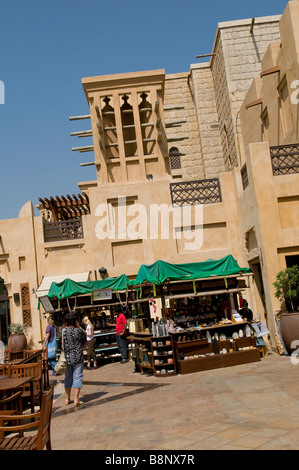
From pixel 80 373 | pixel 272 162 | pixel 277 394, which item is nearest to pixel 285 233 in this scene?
pixel 272 162

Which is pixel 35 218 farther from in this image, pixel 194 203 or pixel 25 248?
pixel 194 203

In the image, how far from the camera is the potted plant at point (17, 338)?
18.6 metres

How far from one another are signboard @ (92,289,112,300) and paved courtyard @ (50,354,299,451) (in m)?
4.41

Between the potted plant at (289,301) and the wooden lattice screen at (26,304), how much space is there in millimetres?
10697

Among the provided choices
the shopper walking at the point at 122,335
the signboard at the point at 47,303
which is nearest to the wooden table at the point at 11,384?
the shopper walking at the point at 122,335

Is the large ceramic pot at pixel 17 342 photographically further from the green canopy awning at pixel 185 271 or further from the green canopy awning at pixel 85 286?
the green canopy awning at pixel 185 271

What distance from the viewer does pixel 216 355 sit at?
1255 centimetres

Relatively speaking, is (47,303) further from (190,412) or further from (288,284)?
(190,412)

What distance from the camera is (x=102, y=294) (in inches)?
645

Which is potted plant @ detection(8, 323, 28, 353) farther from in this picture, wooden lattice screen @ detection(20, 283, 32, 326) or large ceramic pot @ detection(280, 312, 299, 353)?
large ceramic pot @ detection(280, 312, 299, 353)

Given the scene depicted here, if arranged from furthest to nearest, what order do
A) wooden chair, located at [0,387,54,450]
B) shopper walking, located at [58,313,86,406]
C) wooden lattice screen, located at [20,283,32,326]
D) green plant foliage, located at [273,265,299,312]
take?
1. wooden lattice screen, located at [20,283,32,326]
2. green plant foliage, located at [273,265,299,312]
3. shopper walking, located at [58,313,86,406]
4. wooden chair, located at [0,387,54,450]

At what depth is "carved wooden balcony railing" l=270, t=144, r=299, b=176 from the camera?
14.8 metres

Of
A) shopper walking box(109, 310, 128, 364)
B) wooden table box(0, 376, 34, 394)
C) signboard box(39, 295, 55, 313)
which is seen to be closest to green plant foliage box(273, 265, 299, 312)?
shopper walking box(109, 310, 128, 364)

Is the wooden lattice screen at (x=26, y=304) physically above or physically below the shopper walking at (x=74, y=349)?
above
